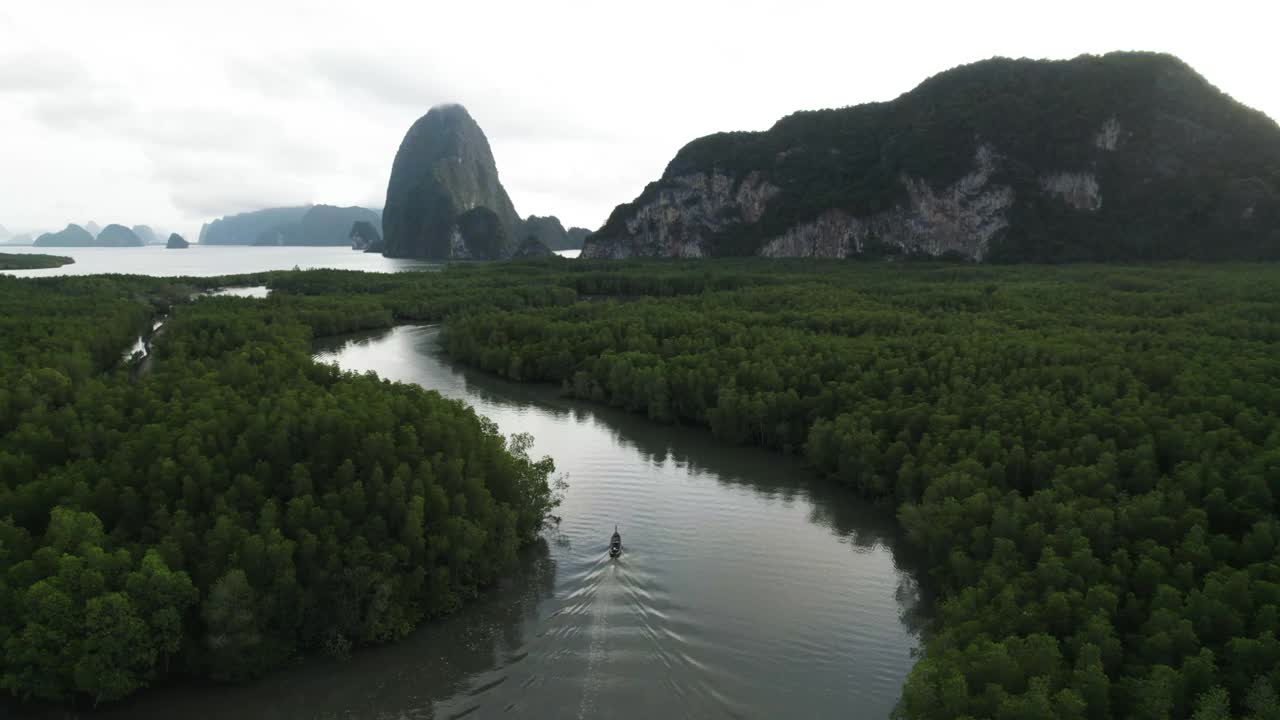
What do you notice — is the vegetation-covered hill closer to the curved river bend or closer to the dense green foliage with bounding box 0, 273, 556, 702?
the curved river bend

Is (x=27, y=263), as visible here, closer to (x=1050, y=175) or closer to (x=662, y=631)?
(x=662, y=631)

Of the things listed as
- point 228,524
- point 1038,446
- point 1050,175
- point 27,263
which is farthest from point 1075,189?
point 27,263

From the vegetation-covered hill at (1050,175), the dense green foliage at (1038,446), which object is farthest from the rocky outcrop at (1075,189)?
the dense green foliage at (1038,446)

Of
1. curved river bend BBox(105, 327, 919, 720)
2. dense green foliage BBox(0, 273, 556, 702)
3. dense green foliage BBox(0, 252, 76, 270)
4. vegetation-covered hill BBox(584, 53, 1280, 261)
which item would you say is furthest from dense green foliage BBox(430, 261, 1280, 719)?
dense green foliage BBox(0, 252, 76, 270)

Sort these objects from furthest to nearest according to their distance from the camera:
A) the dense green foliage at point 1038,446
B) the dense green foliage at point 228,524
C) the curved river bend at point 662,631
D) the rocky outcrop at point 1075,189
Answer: the rocky outcrop at point 1075,189
the curved river bend at point 662,631
the dense green foliage at point 228,524
the dense green foliage at point 1038,446

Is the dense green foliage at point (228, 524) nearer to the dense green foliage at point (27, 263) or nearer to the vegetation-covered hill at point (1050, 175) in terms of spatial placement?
the vegetation-covered hill at point (1050, 175)

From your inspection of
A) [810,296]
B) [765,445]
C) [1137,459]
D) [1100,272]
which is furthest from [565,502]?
[1100,272]
